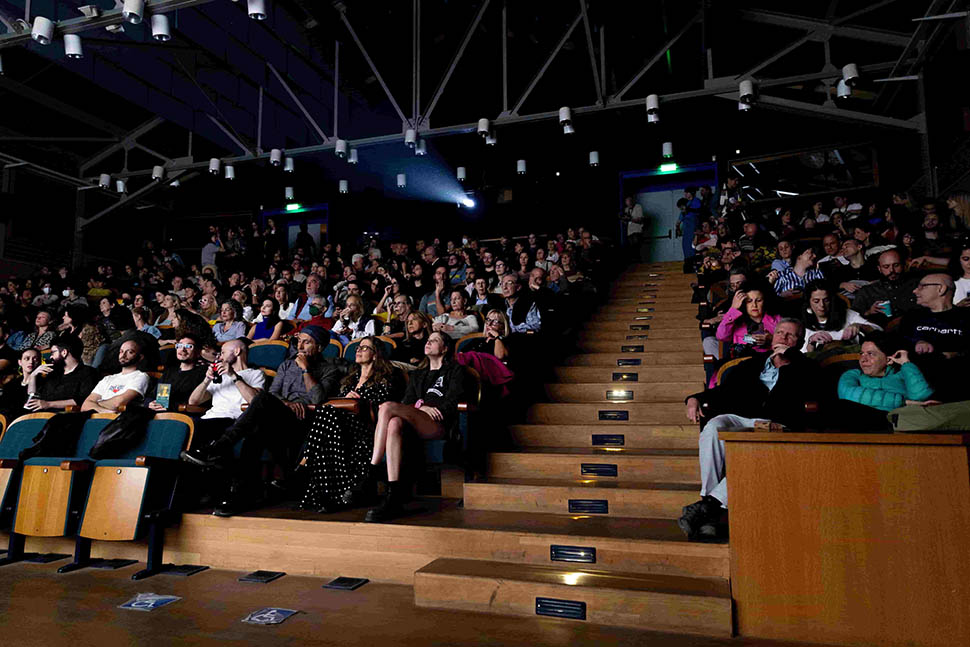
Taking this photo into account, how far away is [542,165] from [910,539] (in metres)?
10.6

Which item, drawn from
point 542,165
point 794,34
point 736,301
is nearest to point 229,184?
point 542,165

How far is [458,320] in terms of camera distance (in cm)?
479

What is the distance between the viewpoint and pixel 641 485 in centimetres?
267

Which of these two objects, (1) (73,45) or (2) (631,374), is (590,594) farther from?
(1) (73,45)

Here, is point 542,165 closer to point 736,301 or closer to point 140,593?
point 736,301

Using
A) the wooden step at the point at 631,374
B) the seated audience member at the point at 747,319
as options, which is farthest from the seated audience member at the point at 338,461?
the seated audience member at the point at 747,319

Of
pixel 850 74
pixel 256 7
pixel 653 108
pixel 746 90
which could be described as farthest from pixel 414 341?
pixel 850 74

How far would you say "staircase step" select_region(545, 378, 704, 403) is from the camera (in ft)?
11.8

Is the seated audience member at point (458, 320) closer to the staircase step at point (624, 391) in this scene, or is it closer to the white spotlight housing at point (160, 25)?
the staircase step at point (624, 391)

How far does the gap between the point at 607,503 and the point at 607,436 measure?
0.65m

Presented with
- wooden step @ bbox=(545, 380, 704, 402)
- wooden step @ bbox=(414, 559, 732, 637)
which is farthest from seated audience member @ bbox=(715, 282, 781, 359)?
wooden step @ bbox=(414, 559, 732, 637)

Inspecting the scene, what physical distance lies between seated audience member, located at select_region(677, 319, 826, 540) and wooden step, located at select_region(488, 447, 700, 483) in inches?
11.0

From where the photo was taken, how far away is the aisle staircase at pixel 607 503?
6.44ft

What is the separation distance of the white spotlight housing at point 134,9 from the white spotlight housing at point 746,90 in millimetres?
5934
